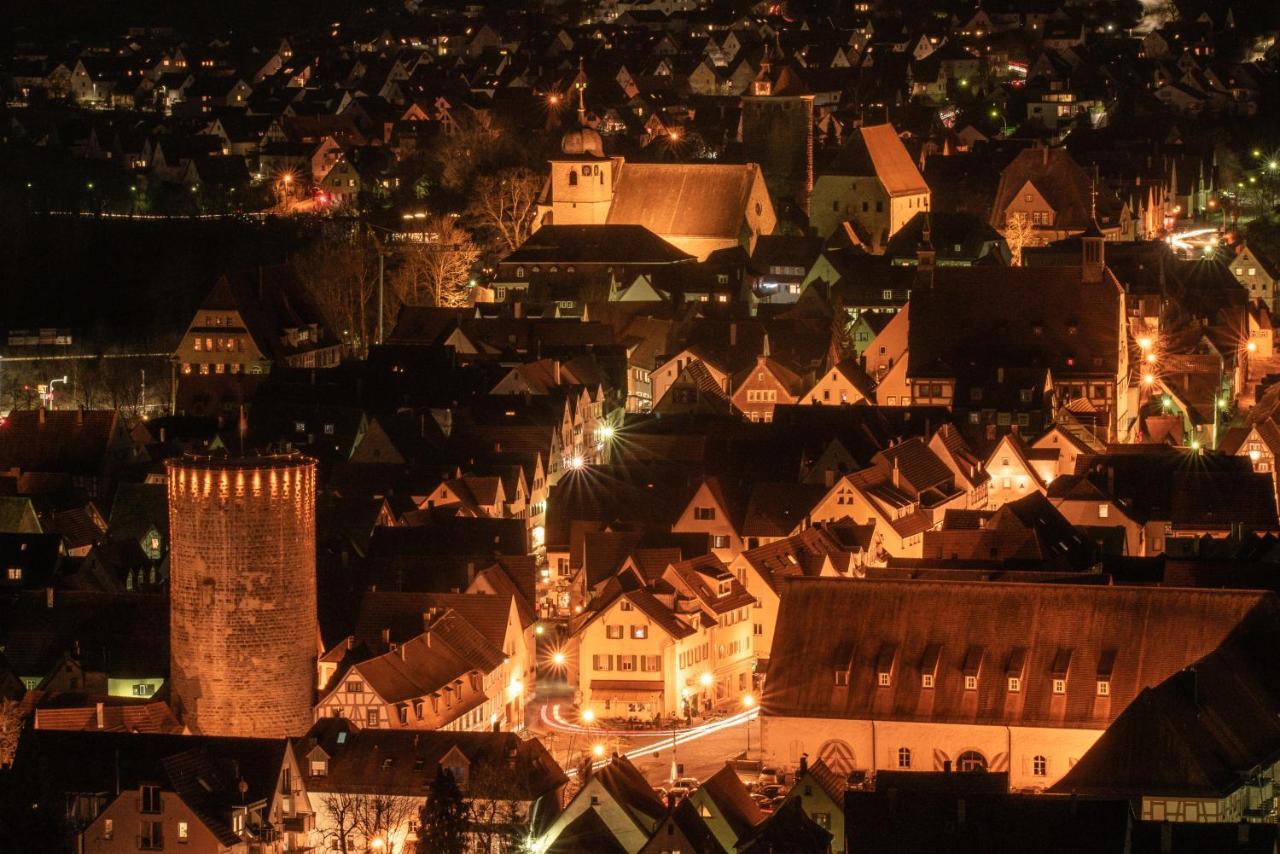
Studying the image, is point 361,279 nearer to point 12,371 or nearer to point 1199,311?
point 12,371

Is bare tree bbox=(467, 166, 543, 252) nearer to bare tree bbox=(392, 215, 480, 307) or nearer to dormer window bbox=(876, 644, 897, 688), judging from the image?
bare tree bbox=(392, 215, 480, 307)

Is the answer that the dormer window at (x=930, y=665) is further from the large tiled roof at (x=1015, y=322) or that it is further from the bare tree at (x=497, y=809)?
the large tiled roof at (x=1015, y=322)

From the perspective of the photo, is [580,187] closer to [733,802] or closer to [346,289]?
[346,289]

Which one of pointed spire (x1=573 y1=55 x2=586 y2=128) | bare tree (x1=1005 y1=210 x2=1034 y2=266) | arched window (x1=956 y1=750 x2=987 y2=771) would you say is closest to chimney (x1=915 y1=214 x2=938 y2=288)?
bare tree (x1=1005 y1=210 x2=1034 y2=266)

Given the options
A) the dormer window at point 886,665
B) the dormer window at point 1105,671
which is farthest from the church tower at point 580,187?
the dormer window at point 1105,671

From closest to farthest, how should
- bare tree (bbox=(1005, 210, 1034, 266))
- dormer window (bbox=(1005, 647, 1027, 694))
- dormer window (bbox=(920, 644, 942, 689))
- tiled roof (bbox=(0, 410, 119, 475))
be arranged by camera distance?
dormer window (bbox=(1005, 647, 1027, 694))
dormer window (bbox=(920, 644, 942, 689))
tiled roof (bbox=(0, 410, 119, 475))
bare tree (bbox=(1005, 210, 1034, 266))

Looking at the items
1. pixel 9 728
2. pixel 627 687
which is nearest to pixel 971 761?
pixel 627 687

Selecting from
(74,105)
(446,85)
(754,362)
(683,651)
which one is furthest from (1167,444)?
(74,105)

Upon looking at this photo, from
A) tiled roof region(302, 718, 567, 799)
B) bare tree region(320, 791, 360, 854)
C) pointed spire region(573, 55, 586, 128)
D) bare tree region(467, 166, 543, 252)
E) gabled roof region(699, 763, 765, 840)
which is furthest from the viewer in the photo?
pointed spire region(573, 55, 586, 128)
